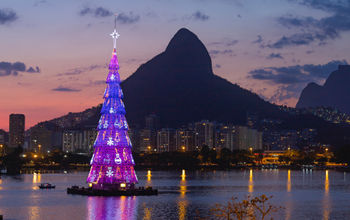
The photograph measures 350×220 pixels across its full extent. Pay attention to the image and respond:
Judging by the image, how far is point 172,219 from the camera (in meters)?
52.8

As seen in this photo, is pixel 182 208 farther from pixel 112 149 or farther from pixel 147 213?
pixel 112 149

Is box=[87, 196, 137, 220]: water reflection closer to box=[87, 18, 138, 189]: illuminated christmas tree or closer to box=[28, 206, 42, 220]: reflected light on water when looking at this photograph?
box=[87, 18, 138, 189]: illuminated christmas tree

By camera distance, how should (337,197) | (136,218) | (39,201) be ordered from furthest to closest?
1. (337,197)
2. (39,201)
3. (136,218)

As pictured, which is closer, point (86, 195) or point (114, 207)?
point (114, 207)

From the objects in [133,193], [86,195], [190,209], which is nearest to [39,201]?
[86,195]

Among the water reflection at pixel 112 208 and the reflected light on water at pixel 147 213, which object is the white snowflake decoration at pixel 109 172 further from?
the reflected light on water at pixel 147 213

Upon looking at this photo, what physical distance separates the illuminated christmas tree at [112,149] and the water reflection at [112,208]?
2220mm

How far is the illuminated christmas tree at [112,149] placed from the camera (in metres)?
62.4

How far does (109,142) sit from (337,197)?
117ft

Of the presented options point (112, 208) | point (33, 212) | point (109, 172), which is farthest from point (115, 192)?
point (33, 212)

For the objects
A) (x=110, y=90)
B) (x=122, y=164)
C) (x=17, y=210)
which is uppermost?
(x=110, y=90)

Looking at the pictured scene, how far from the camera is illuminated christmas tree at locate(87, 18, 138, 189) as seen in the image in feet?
205

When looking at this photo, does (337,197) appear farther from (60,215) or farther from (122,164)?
(60,215)

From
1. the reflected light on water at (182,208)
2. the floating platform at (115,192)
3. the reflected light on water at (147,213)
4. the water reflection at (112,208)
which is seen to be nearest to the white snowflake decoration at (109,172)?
the floating platform at (115,192)
